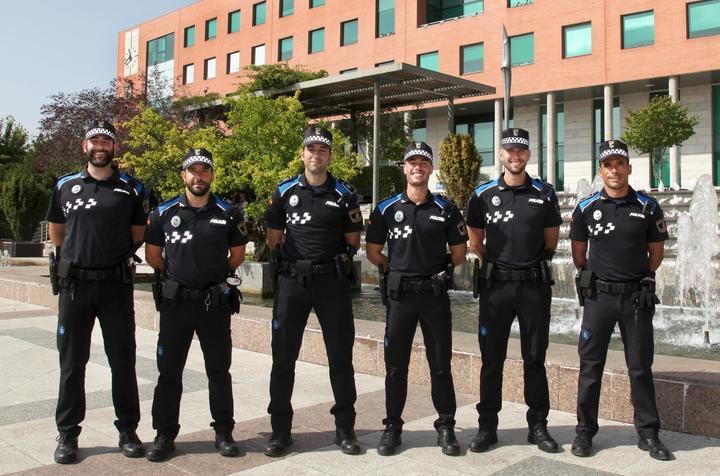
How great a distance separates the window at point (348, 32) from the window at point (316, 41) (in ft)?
5.13

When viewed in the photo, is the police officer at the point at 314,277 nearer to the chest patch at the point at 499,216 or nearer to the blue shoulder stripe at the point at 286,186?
the blue shoulder stripe at the point at 286,186

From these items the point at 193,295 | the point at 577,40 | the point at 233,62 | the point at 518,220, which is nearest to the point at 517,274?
the point at 518,220

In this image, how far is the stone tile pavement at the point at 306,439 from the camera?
4270mm

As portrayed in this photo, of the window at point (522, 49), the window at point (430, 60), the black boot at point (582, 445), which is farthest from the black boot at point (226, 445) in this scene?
the window at point (430, 60)

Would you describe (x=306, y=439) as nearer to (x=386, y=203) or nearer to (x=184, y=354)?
(x=184, y=354)

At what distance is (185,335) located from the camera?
15.2 feet

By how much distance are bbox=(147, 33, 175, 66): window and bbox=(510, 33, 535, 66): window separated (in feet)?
90.9

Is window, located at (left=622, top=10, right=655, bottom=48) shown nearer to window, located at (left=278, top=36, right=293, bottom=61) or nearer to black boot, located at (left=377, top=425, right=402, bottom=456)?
window, located at (left=278, top=36, right=293, bottom=61)

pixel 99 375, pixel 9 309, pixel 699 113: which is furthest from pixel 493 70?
pixel 99 375

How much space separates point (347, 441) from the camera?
4641mm

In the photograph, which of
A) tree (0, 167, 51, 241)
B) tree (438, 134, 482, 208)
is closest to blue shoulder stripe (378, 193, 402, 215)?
tree (438, 134, 482, 208)

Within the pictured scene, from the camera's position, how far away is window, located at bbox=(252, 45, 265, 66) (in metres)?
42.8

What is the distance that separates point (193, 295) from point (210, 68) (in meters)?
44.6

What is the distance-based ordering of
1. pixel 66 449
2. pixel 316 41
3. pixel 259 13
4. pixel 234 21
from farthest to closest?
pixel 234 21 → pixel 259 13 → pixel 316 41 → pixel 66 449
